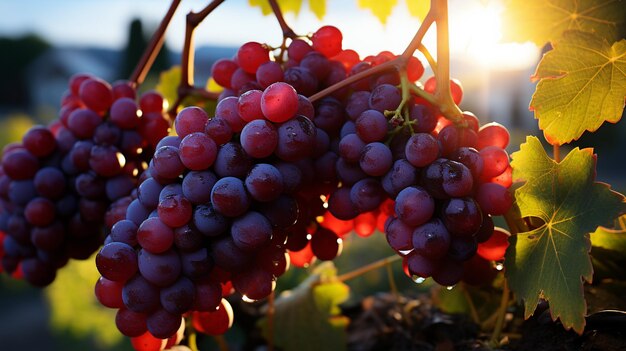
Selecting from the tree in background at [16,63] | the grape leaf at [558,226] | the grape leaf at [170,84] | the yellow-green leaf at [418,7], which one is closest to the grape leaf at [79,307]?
the grape leaf at [170,84]

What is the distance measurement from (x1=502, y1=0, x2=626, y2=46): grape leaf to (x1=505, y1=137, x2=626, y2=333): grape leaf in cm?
12

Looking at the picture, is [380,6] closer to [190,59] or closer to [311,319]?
[190,59]

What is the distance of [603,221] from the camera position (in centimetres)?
46

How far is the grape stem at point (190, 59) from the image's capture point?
653 mm

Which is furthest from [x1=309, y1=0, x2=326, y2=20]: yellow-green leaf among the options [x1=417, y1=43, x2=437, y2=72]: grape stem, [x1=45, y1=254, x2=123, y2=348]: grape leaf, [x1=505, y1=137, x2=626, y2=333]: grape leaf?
[x1=45, y1=254, x2=123, y2=348]: grape leaf

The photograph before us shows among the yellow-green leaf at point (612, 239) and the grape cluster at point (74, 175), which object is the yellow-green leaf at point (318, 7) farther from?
the yellow-green leaf at point (612, 239)

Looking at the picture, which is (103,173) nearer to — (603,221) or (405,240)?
(405,240)

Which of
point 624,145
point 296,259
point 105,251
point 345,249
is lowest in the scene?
point 624,145

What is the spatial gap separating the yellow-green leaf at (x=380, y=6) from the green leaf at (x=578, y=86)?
0.28 meters

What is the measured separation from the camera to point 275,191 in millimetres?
433

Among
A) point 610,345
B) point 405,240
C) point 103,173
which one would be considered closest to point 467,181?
point 405,240

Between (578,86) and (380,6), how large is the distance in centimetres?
31

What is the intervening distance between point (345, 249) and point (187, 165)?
4.34 feet

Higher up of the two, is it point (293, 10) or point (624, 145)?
point (293, 10)
